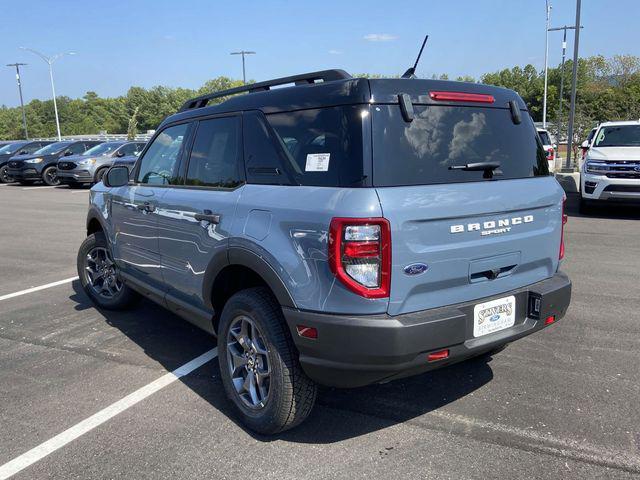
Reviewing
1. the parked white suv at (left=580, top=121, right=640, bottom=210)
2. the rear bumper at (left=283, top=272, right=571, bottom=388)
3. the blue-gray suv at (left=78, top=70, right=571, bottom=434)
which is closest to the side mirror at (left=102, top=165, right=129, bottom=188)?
the blue-gray suv at (left=78, top=70, right=571, bottom=434)

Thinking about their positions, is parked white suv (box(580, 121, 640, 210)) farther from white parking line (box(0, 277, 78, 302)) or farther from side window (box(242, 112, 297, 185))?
white parking line (box(0, 277, 78, 302))

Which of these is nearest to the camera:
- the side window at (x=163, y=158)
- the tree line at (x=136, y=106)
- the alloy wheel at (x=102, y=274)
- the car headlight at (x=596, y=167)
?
the side window at (x=163, y=158)

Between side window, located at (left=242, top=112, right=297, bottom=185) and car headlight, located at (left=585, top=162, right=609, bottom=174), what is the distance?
29.4ft

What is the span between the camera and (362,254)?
253 cm

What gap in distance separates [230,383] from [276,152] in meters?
1.42

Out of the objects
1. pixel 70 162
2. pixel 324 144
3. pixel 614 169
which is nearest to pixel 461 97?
pixel 324 144

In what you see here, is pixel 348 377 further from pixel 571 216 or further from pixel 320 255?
pixel 571 216

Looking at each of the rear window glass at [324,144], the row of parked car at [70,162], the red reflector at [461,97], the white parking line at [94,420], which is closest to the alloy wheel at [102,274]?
the white parking line at [94,420]

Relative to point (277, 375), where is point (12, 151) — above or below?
above

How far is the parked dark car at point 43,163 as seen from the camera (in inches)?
843

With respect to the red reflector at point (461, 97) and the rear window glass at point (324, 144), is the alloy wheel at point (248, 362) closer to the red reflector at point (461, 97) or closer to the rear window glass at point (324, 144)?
the rear window glass at point (324, 144)

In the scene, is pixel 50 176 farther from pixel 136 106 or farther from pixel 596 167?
pixel 136 106

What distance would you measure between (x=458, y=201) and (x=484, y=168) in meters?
0.34

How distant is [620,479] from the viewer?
8.61 feet
